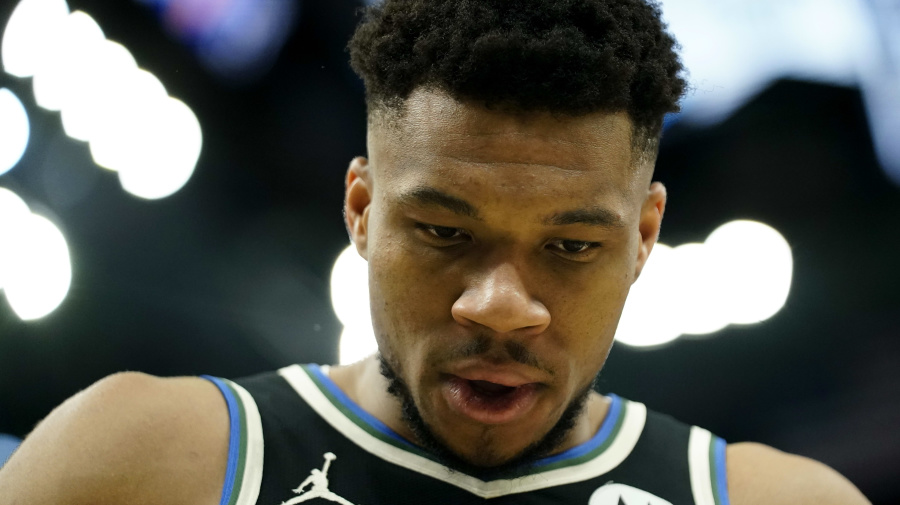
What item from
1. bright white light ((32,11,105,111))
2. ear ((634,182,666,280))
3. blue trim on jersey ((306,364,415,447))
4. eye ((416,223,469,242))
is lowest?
blue trim on jersey ((306,364,415,447))

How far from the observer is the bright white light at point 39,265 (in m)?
2.09

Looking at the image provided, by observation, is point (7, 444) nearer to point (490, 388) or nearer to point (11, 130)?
point (11, 130)

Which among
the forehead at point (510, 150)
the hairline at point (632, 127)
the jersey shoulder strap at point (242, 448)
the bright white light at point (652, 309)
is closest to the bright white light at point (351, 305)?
the bright white light at point (652, 309)

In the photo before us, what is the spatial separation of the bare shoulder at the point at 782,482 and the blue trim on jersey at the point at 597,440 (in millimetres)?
219

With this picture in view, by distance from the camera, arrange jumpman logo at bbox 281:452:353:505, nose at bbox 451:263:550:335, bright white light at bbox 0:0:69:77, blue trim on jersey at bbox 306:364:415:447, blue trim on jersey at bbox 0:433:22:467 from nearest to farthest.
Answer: nose at bbox 451:263:550:335 → jumpman logo at bbox 281:452:353:505 → blue trim on jersey at bbox 306:364:415:447 → blue trim on jersey at bbox 0:433:22:467 → bright white light at bbox 0:0:69:77

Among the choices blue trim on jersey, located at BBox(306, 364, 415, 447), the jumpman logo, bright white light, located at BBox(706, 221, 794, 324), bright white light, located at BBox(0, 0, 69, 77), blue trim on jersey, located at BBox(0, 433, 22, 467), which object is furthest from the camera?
bright white light, located at BBox(706, 221, 794, 324)

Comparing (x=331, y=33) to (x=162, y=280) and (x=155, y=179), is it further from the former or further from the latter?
(x=162, y=280)

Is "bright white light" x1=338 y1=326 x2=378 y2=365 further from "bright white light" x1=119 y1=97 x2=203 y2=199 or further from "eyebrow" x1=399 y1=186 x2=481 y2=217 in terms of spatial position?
"eyebrow" x1=399 y1=186 x2=481 y2=217

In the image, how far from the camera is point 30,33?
212 centimetres

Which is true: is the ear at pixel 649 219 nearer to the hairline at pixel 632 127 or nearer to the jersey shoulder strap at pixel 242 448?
the hairline at pixel 632 127

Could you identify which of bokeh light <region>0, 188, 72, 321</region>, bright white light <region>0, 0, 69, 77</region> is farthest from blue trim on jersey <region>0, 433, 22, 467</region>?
bright white light <region>0, 0, 69, 77</region>

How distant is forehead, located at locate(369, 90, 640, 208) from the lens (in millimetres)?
955

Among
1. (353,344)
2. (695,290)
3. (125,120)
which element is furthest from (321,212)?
(695,290)

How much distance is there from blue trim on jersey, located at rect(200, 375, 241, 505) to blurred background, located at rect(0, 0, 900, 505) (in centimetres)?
109
